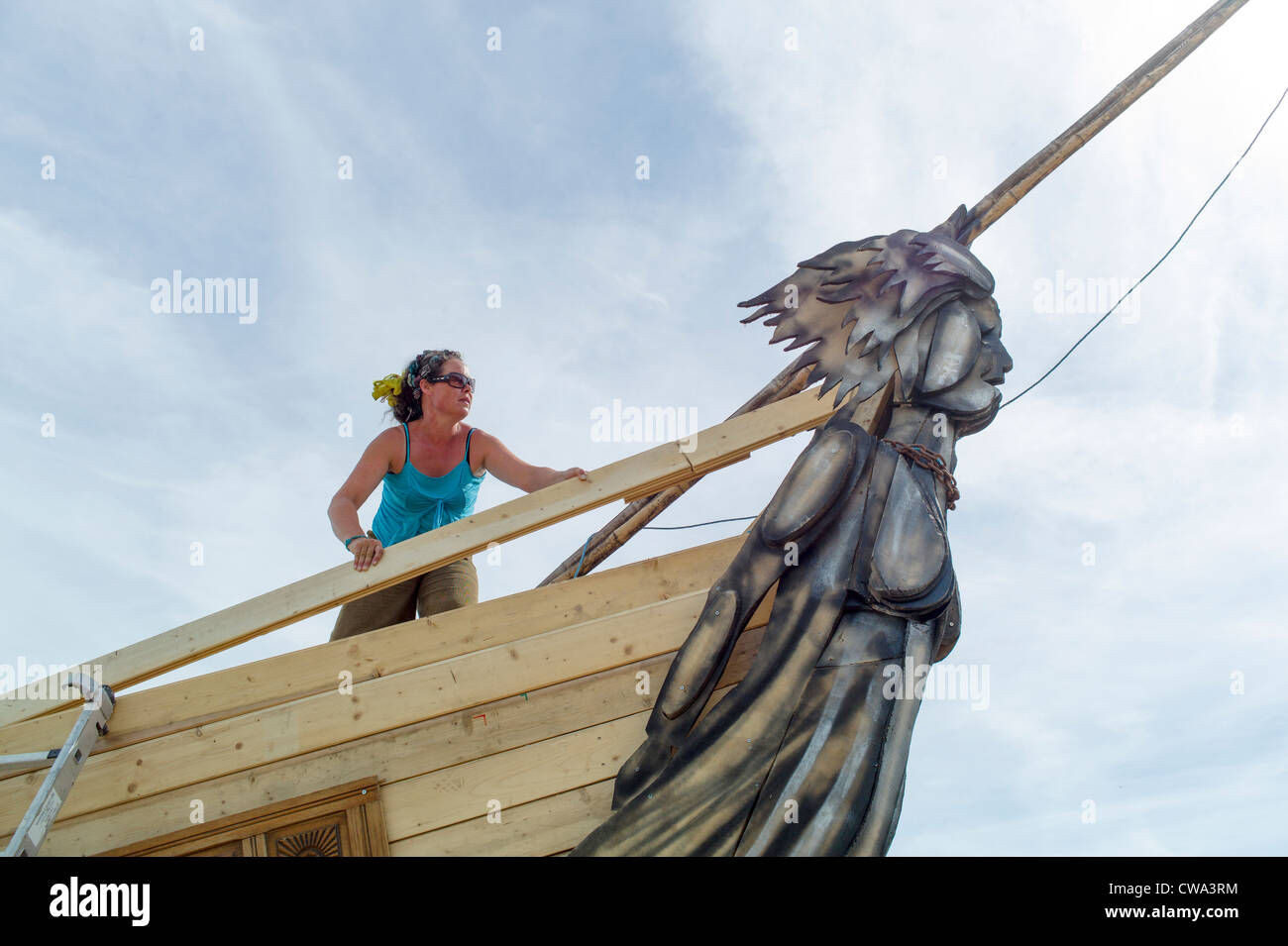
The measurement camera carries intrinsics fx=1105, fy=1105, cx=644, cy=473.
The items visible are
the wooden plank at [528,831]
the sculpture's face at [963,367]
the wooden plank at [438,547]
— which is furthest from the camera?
the sculpture's face at [963,367]

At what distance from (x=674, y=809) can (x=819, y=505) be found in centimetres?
114

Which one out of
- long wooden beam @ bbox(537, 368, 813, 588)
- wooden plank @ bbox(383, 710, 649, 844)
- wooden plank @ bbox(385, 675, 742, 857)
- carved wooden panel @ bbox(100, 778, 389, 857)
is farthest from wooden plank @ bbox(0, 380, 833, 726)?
long wooden beam @ bbox(537, 368, 813, 588)

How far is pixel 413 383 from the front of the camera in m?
5.08

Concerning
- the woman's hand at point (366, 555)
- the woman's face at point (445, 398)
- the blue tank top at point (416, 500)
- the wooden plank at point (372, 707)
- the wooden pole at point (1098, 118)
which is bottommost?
the wooden plank at point (372, 707)

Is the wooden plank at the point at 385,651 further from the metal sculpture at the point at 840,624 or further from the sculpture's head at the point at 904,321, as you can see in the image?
the sculpture's head at the point at 904,321

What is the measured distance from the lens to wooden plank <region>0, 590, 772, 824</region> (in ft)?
12.6

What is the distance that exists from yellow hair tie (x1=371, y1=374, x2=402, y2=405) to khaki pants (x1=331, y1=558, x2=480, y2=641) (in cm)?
87

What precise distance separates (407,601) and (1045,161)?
357 cm

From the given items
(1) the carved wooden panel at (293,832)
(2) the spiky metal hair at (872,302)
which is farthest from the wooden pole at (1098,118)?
(1) the carved wooden panel at (293,832)

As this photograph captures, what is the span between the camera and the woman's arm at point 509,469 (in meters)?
4.89

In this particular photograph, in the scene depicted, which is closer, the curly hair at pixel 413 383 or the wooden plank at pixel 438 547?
the wooden plank at pixel 438 547

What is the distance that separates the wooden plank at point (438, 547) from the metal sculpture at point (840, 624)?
33 centimetres

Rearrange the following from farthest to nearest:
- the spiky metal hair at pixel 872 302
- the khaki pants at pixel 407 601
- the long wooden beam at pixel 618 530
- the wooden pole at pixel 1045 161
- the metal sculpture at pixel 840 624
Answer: the long wooden beam at pixel 618 530, the wooden pole at pixel 1045 161, the khaki pants at pixel 407 601, the spiky metal hair at pixel 872 302, the metal sculpture at pixel 840 624
